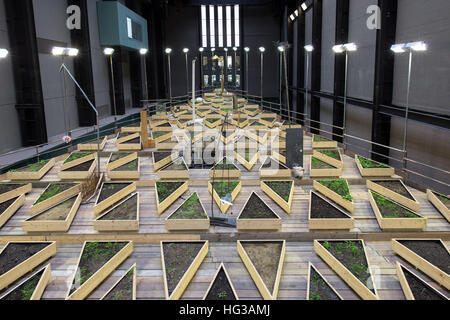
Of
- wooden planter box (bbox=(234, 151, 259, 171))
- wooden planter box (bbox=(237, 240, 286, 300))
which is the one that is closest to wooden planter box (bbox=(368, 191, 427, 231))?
wooden planter box (bbox=(237, 240, 286, 300))

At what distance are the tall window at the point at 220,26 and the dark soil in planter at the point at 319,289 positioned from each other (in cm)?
3281

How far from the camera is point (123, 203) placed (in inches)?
364

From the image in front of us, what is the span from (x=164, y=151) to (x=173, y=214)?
5313mm

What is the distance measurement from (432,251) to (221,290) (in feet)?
13.7

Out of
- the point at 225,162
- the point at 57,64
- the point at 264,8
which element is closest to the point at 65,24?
the point at 57,64

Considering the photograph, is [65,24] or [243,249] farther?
[65,24]

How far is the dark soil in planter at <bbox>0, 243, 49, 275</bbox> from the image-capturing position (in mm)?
6818

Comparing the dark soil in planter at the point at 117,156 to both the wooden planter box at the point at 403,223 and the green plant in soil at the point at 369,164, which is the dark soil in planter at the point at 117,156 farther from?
the wooden planter box at the point at 403,223

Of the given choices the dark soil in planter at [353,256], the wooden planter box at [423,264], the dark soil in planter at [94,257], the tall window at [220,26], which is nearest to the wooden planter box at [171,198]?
the dark soil in planter at [94,257]

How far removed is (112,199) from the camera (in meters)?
9.39

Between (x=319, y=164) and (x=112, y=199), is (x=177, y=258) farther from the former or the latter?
(x=319, y=164)

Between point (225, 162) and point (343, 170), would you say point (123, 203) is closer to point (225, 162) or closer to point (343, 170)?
point (225, 162)

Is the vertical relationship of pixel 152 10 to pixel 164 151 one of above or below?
above

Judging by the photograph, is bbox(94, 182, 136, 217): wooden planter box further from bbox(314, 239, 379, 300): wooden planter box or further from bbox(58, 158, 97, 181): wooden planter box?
bbox(314, 239, 379, 300): wooden planter box
